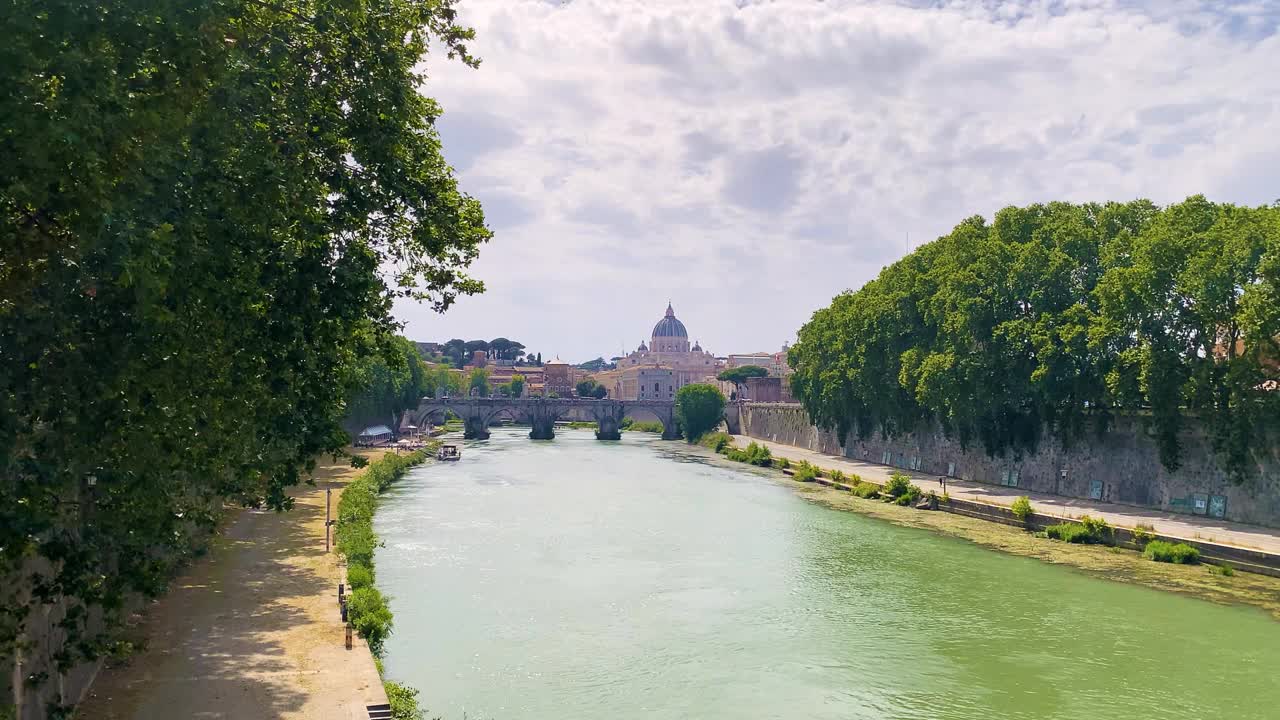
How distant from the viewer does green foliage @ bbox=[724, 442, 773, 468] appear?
70562mm

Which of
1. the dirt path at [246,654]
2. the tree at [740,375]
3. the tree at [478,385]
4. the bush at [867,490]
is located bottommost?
the dirt path at [246,654]

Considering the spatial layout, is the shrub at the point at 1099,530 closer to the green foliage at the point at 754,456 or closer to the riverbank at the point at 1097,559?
the riverbank at the point at 1097,559

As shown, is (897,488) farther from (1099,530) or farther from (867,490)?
(1099,530)

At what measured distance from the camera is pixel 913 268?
5869 cm

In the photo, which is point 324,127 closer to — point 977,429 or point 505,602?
point 505,602

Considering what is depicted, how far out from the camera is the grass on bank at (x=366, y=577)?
1644cm

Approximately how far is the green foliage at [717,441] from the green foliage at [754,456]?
763 cm

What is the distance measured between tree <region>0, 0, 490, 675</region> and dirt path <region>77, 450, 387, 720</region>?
2.03 metres

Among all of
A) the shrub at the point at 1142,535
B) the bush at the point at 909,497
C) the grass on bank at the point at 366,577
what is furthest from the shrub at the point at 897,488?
the grass on bank at the point at 366,577

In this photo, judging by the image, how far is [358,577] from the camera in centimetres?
→ 2384

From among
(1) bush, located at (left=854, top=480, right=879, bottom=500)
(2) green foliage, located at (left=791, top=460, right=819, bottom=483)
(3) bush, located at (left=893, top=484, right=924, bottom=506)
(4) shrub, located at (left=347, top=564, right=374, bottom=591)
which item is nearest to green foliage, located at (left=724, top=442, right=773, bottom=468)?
(2) green foliage, located at (left=791, top=460, right=819, bottom=483)

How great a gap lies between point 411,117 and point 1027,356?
3492 cm

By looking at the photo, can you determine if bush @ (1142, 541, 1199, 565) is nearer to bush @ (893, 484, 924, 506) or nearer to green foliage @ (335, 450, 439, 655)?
bush @ (893, 484, 924, 506)

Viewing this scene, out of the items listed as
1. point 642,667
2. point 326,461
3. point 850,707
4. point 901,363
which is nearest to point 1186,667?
point 850,707
